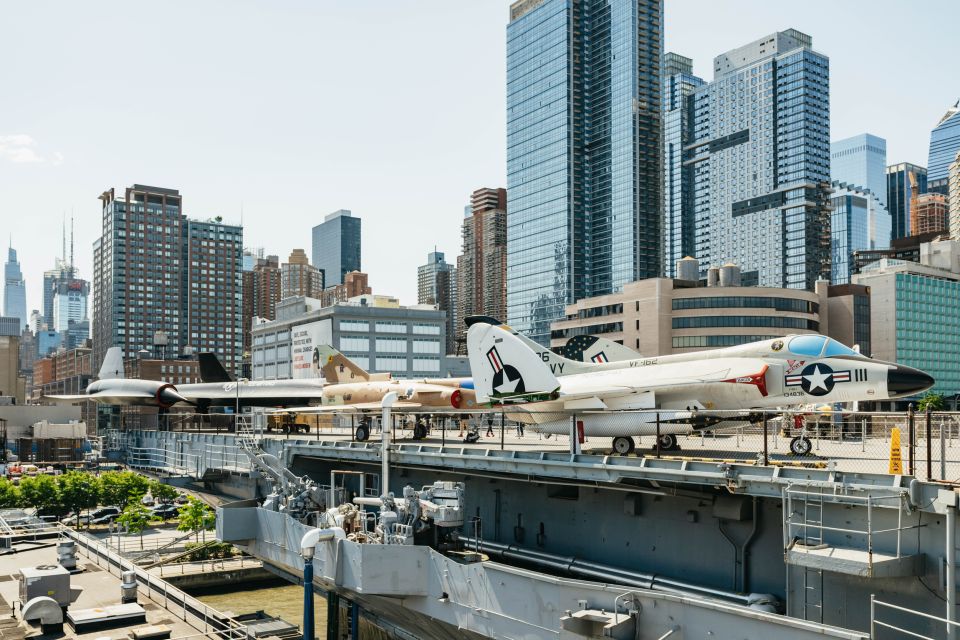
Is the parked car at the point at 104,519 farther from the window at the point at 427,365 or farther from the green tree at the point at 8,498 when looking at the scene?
the window at the point at 427,365

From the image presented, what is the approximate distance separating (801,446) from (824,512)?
17.2ft

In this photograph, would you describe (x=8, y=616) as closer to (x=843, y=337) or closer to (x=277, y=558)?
(x=277, y=558)

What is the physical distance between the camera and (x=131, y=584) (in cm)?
2692

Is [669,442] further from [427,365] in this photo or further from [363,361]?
[427,365]

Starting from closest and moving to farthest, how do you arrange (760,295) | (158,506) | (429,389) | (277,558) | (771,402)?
1. (771,402)
2. (277,558)
3. (429,389)
4. (158,506)
5. (760,295)

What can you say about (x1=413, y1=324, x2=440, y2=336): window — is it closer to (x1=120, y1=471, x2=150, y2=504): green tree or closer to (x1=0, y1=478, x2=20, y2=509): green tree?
(x1=120, y1=471, x2=150, y2=504): green tree

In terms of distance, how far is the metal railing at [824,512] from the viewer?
12.9 metres

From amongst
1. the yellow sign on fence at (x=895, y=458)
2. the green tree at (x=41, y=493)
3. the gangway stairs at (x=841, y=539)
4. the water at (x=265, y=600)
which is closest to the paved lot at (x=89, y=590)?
the water at (x=265, y=600)

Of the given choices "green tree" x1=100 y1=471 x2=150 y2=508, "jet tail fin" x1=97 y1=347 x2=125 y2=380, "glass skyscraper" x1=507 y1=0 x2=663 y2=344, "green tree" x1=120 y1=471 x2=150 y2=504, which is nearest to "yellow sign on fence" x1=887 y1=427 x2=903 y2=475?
"green tree" x1=100 y1=471 x2=150 y2=508

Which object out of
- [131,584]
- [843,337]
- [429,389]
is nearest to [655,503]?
[131,584]

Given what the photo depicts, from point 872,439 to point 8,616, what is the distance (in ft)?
94.3

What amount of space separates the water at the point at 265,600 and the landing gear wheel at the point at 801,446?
33.3 meters

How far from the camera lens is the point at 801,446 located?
19219 millimetres

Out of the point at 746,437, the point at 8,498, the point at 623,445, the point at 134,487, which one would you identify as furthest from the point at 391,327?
the point at 623,445
